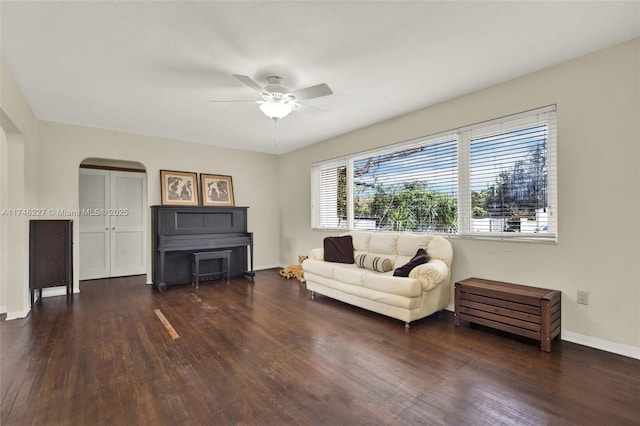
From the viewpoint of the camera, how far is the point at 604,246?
2631 millimetres

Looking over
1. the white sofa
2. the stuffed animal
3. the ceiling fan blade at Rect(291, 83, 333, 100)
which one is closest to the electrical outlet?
the white sofa

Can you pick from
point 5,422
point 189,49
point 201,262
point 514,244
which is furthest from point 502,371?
point 201,262

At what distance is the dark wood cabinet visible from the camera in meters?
3.97

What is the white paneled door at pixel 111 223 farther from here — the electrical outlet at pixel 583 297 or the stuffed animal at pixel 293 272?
the electrical outlet at pixel 583 297

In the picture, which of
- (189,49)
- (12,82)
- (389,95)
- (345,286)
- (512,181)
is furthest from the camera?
(345,286)

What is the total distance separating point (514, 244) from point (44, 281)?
5.81 metres

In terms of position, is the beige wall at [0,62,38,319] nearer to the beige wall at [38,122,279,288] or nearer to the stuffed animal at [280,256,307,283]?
the beige wall at [38,122,279,288]

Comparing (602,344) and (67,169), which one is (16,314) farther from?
(602,344)

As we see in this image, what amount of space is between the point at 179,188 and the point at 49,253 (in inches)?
80.3

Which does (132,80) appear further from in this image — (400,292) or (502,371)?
(502,371)

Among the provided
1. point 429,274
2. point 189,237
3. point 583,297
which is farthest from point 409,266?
point 189,237

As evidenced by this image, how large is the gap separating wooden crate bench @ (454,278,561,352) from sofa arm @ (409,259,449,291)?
0.20 meters

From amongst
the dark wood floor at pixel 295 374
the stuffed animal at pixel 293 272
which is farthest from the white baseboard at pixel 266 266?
the dark wood floor at pixel 295 374

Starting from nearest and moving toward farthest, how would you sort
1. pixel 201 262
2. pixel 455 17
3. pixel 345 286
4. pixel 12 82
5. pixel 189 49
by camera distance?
pixel 455 17
pixel 189 49
pixel 12 82
pixel 345 286
pixel 201 262
